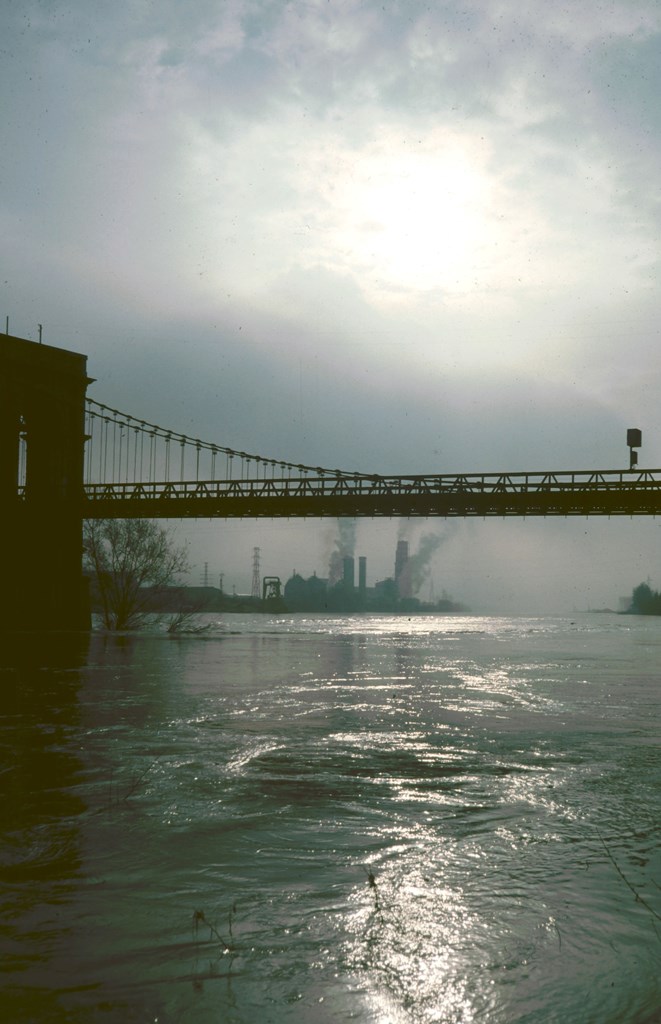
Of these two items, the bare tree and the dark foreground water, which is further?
the bare tree

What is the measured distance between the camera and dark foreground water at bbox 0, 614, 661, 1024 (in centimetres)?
483

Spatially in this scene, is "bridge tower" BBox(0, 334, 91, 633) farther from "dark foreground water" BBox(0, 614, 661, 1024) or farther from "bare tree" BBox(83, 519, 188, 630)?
"dark foreground water" BBox(0, 614, 661, 1024)

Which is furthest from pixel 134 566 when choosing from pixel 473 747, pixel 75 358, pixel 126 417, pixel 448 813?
pixel 448 813

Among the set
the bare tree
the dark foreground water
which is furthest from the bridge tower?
the dark foreground water

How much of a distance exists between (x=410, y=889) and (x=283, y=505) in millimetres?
53192

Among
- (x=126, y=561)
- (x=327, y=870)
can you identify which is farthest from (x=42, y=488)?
(x=327, y=870)

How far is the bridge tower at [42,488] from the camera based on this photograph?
4312cm

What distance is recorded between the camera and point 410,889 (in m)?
6.55

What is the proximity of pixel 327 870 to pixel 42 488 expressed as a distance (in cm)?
Result: 4239

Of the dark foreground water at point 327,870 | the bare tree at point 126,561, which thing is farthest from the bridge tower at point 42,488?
the dark foreground water at point 327,870

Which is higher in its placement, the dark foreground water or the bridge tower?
the bridge tower

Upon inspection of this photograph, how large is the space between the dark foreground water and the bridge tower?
2911 centimetres

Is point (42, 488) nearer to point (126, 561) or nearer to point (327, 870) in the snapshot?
point (126, 561)

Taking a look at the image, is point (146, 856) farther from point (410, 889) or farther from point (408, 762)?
point (408, 762)
